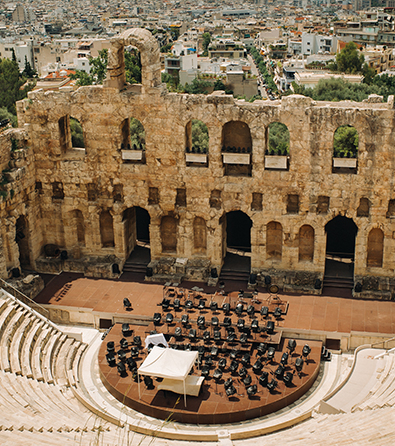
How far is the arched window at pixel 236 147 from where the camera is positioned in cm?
4044

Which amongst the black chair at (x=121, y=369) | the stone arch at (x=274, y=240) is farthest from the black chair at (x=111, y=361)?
the stone arch at (x=274, y=240)

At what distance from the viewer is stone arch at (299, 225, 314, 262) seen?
4144cm

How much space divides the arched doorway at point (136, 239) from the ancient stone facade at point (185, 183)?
38 cm

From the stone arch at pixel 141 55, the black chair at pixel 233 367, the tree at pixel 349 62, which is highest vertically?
the stone arch at pixel 141 55

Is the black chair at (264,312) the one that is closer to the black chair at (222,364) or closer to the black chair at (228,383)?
the black chair at (222,364)

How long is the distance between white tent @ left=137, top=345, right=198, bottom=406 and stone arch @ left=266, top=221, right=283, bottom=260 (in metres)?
12.5

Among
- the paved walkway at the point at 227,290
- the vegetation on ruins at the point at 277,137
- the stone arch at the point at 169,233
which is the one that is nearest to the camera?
the paved walkway at the point at 227,290

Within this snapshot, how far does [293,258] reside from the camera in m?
41.6

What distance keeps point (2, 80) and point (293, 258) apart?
53644 millimetres

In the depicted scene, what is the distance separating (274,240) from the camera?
139 ft

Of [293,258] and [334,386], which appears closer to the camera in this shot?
[334,386]

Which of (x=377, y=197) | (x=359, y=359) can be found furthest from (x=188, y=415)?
(x=377, y=197)

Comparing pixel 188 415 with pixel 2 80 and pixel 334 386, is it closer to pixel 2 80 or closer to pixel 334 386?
pixel 334 386

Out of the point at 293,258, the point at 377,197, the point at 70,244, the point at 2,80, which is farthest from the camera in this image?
the point at 2,80
